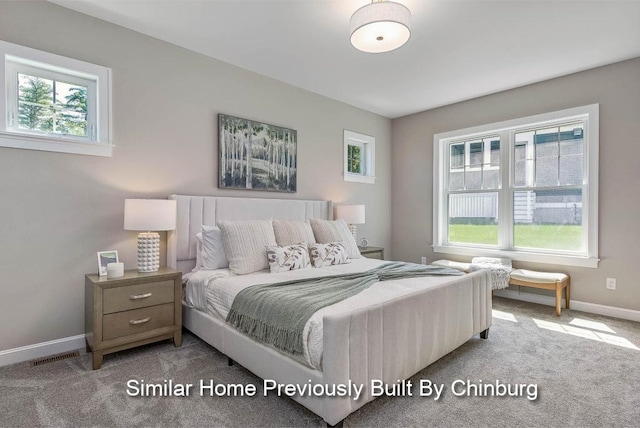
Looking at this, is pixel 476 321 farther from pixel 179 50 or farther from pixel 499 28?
pixel 179 50

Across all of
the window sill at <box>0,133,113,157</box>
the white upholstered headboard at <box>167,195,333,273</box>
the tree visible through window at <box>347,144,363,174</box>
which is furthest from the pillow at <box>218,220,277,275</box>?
the tree visible through window at <box>347,144,363,174</box>

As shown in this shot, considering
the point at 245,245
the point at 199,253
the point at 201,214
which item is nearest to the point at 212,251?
the point at 199,253

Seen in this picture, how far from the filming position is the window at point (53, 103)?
2354 millimetres

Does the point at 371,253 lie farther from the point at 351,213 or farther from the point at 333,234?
the point at 333,234

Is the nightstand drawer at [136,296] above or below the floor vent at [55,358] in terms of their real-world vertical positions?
above

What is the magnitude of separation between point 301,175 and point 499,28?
99.2 inches

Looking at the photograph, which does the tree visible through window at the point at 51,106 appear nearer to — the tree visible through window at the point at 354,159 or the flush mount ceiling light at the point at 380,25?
the flush mount ceiling light at the point at 380,25

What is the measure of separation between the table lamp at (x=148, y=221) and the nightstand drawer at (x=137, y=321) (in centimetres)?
35

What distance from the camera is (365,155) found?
523 centimetres

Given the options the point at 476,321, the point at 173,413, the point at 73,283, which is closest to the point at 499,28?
the point at 476,321

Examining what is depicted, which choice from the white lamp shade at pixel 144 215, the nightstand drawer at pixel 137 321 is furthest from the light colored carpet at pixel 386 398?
the white lamp shade at pixel 144 215

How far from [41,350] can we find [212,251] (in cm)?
142

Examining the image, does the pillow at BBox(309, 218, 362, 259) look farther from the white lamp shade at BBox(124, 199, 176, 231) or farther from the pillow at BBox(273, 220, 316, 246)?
the white lamp shade at BBox(124, 199, 176, 231)

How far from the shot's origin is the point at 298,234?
3246mm
